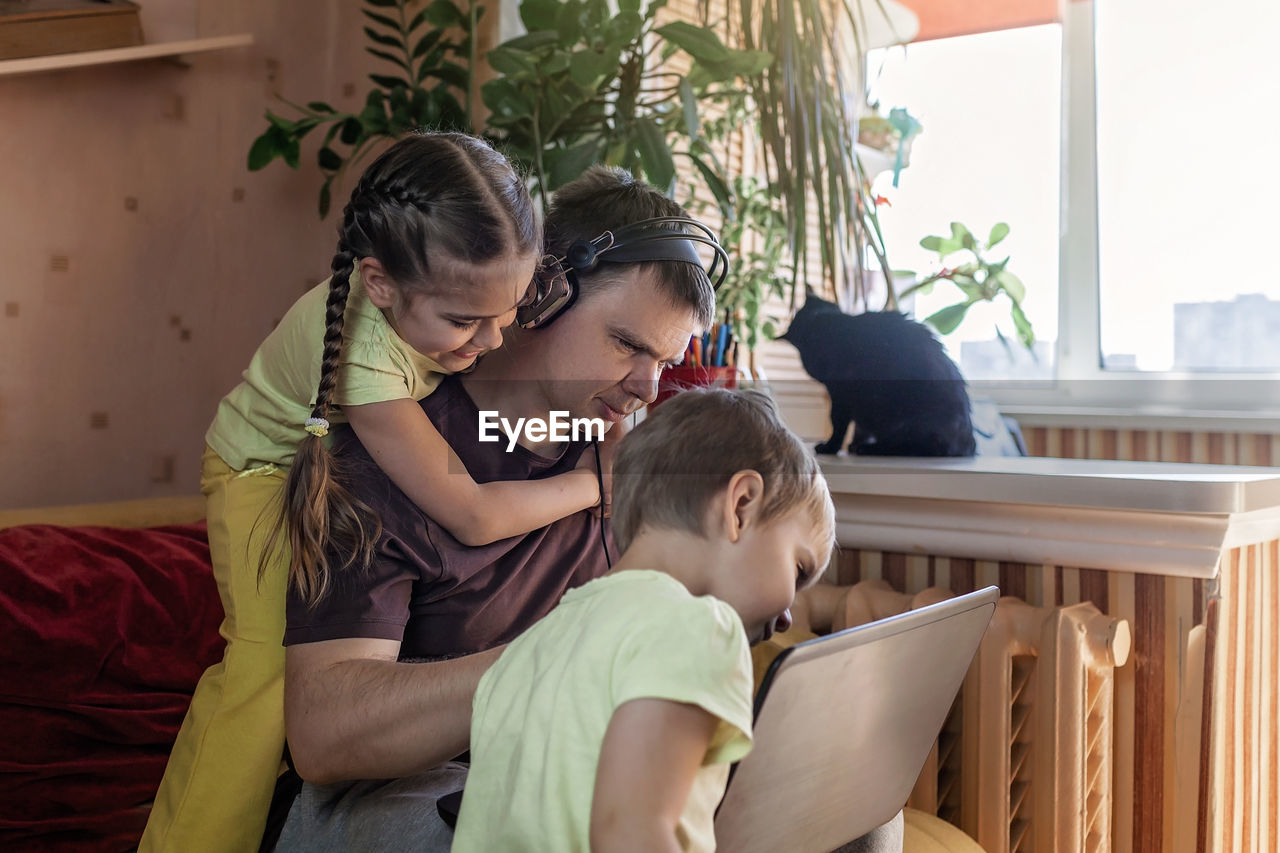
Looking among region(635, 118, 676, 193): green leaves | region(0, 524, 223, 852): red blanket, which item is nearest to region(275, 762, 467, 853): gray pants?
region(0, 524, 223, 852): red blanket

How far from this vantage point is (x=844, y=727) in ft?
2.02

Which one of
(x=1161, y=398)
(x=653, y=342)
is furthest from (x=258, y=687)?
(x=1161, y=398)

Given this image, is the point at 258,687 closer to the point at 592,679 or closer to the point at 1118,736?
the point at 592,679

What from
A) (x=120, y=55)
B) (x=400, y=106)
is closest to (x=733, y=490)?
(x=400, y=106)

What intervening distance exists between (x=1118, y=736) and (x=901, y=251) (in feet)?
6.90

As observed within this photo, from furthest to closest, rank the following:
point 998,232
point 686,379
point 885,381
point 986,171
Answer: point 986,171 → point 998,232 → point 885,381 → point 686,379

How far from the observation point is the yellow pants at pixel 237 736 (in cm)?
90

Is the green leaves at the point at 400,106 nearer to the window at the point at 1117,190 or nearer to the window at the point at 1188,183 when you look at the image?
the window at the point at 1117,190

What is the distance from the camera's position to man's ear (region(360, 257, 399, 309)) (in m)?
0.85

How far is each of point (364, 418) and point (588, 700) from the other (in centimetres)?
39

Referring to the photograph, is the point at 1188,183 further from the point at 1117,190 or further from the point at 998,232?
the point at 998,232

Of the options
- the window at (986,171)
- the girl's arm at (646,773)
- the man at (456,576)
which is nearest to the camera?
the girl's arm at (646,773)

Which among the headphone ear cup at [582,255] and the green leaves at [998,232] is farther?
the green leaves at [998,232]

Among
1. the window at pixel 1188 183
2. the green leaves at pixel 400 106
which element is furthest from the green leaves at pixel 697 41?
the window at pixel 1188 183
